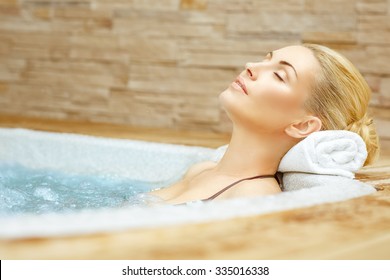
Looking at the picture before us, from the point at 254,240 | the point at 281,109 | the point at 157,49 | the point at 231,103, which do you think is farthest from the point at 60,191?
the point at 157,49

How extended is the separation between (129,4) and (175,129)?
29.1 inches

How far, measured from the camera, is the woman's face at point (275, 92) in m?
1.79

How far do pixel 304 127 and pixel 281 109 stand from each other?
0.27ft

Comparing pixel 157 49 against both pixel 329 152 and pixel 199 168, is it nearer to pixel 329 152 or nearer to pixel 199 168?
pixel 199 168

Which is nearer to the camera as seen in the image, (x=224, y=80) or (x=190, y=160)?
(x=190, y=160)

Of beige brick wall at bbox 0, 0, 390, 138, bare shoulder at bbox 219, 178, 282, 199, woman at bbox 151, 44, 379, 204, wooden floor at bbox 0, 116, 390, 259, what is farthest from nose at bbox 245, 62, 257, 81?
beige brick wall at bbox 0, 0, 390, 138

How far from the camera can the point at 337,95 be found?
1.80 m

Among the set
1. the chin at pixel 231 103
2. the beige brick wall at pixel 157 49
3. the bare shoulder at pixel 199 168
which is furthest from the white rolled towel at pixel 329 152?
the beige brick wall at pixel 157 49

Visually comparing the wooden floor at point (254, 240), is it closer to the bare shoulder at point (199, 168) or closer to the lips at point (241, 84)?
the lips at point (241, 84)

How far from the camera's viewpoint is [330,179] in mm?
1712

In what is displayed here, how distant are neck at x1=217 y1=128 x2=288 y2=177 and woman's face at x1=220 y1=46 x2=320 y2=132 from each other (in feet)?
0.12

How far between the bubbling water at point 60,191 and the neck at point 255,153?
0.29 meters

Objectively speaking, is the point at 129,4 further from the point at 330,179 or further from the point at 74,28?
the point at 330,179
